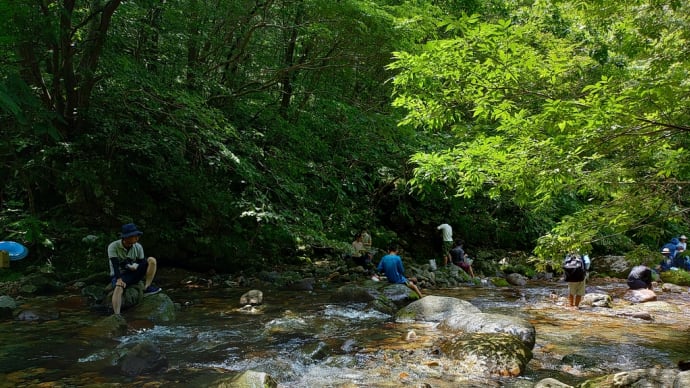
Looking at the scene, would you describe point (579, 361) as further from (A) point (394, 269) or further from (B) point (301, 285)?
(B) point (301, 285)

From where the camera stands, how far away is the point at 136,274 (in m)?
8.24

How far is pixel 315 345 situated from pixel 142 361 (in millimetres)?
2259

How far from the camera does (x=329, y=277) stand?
44.1 ft

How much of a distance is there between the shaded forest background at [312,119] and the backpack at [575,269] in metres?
1.01

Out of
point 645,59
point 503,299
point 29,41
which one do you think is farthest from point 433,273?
point 29,41

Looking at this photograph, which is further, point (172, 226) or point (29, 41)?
point (172, 226)

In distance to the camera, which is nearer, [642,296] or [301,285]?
[642,296]

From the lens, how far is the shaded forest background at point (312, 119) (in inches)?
239

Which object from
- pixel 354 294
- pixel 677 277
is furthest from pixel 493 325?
pixel 677 277

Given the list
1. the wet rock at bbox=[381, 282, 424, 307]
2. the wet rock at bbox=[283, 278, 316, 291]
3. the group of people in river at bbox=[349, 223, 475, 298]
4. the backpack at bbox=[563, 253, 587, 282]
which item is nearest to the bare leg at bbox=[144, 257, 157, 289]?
the wet rock at bbox=[283, 278, 316, 291]

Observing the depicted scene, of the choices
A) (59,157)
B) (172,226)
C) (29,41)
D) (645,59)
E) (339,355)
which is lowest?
(339,355)

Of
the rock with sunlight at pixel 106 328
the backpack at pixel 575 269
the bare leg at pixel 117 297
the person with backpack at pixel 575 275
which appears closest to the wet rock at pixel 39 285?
the bare leg at pixel 117 297

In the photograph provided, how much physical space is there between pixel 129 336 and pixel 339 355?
3046 mm

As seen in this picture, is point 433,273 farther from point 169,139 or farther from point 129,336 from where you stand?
point 129,336
